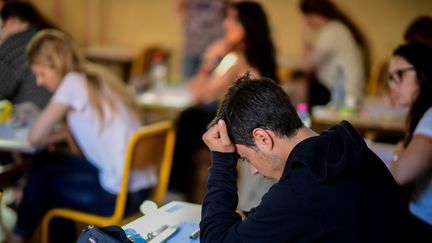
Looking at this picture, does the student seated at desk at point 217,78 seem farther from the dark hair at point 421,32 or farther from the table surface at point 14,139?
the table surface at point 14,139

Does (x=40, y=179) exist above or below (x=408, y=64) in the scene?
below

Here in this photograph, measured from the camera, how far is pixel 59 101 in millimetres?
2664

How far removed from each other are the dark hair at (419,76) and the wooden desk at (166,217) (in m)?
0.96

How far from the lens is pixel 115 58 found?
5961 mm

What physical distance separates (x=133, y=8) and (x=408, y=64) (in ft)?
14.2

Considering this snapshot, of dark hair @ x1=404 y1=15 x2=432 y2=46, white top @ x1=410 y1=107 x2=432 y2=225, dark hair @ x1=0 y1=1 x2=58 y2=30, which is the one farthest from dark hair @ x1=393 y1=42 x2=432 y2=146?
dark hair @ x1=0 y1=1 x2=58 y2=30

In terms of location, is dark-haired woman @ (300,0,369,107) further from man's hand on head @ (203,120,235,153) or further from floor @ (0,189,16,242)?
man's hand on head @ (203,120,235,153)

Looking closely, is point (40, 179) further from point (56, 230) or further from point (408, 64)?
point (408, 64)

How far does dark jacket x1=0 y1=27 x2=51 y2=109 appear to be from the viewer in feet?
8.54

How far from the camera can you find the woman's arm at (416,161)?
6.85 ft

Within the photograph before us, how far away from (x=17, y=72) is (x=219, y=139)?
150cm

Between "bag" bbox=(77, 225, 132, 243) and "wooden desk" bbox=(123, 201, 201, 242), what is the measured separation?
8.9 inches

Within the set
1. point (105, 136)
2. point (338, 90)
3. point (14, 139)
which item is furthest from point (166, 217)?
point (338, 90)

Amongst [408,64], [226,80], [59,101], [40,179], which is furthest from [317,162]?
[226,80]
